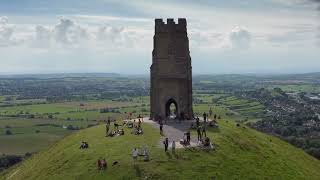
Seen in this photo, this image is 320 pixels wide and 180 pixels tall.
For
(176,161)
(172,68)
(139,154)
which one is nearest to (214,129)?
(172,68)

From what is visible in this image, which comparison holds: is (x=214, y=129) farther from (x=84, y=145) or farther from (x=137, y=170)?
(x=137, y=170)

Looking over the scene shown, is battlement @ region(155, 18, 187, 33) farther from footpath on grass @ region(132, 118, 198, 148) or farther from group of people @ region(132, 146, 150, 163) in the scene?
group of people @ region(132, 146, 150, 163)

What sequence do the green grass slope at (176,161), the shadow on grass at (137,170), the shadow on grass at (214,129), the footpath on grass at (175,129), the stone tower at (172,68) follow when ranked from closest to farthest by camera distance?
the shadow on grass at (137,170), the green grass slope at (176,161), the footpath on grass at (175,129), the shadow on grass at (214,129), the stone tower at (172,68)

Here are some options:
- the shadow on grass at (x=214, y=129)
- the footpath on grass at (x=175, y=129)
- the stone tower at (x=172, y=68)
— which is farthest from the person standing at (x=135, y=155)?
the stone tower at (x=172, y=68)

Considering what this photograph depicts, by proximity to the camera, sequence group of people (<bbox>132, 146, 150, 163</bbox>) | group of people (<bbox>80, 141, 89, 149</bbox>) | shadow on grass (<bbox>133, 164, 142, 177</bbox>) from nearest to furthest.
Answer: shadow on grass (<bbox>133, 164, 142, 177</bbox>)
group of people (<bbox>132, 146, 150, 163</bbox>)
group of people (<bbox>80, 141, 89, 149</bbox>)

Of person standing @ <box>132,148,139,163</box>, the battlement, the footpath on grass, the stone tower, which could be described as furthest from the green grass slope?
the battlement

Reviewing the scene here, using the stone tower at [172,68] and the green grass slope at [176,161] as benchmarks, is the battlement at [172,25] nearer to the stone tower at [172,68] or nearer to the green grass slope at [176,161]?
the stone tower at [172,68]

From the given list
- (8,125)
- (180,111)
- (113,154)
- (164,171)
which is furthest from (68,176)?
(8,125)
